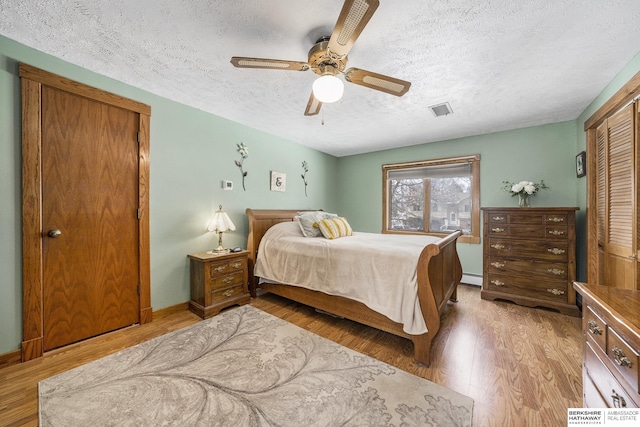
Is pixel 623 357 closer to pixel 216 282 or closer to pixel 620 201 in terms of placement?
pixel 620 201

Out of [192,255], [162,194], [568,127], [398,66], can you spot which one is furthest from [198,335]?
[568,127]

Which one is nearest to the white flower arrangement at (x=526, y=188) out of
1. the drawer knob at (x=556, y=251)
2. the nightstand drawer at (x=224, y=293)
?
the drawer knob at (x=556, y=251)

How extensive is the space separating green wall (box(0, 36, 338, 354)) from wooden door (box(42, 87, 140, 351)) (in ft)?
0.52

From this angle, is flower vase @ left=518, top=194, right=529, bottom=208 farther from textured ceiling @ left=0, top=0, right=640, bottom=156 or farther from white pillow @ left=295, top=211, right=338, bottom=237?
white pillow @ left=295, top=211, right=338, bottom=237

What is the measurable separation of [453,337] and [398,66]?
2451 millimetres

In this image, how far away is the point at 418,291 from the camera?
1.86 meters

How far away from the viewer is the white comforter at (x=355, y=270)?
1916 millimetres

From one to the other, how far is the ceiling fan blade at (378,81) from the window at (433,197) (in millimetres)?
2730

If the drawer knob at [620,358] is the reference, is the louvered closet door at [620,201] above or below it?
above

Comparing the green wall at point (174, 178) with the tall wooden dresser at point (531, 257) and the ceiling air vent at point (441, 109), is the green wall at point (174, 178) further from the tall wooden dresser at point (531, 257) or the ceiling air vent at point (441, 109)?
the tall wooden dresser at point (531, 257)

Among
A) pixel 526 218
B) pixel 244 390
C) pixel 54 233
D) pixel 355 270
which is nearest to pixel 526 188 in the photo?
pixel 526 218

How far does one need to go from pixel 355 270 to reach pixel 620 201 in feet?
7.54

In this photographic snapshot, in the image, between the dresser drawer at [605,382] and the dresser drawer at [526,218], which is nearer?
the dresser drawer at [605,382]

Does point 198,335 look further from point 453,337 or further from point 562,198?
point 562,198
